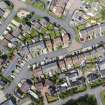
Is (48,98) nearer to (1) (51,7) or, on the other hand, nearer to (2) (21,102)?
(2) (21,102)

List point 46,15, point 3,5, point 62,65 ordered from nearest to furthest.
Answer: point 62,65
point 46,15
point 3,5

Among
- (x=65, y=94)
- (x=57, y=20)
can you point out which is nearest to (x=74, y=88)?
(x=65, y=94)

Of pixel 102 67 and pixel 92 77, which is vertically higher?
pixel 102 67

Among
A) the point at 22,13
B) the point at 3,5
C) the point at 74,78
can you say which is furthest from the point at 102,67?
the point at 3,5

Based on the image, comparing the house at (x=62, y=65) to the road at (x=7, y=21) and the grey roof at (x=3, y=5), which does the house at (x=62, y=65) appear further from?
Result: the grey roof at (x=3, y=5)

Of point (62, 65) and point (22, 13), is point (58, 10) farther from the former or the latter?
point (62, 65)

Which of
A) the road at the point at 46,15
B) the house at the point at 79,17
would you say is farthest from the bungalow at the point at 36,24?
the house at the point at 79,17

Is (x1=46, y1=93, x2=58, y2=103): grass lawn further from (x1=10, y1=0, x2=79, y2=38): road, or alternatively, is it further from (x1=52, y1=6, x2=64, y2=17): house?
(x1=52, y1=6, x2=64, y2=17): house

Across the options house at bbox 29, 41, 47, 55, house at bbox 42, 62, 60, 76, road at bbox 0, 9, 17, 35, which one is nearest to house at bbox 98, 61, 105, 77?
house at bbox 42, 62, 60, 76
